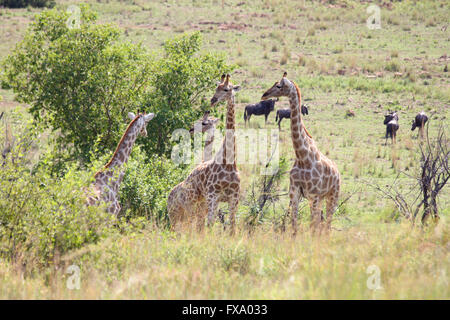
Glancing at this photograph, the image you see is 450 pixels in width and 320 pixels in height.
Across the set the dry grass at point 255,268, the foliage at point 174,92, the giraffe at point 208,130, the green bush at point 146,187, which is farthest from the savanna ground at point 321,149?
the foliage at point 174,92

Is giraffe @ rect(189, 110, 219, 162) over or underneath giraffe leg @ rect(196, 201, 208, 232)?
over

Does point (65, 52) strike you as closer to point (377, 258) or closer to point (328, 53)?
point (377, 258)

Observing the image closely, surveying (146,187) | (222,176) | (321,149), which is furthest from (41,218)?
(321,149)

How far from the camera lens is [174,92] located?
13.3 meters

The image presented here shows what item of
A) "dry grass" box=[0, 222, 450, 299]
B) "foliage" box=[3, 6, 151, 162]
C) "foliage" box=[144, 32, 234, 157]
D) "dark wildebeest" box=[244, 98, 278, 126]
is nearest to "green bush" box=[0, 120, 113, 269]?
"dry grass" box=[0, 222, 450, 299]

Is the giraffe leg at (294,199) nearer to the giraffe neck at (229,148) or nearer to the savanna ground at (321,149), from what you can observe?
the savanna ground at (321,149)

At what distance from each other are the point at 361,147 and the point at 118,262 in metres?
12.6

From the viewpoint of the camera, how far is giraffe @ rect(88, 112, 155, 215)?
880 centimetres

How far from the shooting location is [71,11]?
13.5 meters

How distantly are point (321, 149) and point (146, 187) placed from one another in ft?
26.5

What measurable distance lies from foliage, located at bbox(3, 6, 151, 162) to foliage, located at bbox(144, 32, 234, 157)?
463 millimetres

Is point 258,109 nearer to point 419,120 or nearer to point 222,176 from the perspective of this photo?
point 419,120

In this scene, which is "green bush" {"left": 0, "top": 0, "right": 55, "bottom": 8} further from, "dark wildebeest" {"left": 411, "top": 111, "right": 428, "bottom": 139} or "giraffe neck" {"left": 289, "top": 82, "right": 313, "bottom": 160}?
"giraffe neck" {"left": 289, "top": 82, "right": 313, "bottom": 160}

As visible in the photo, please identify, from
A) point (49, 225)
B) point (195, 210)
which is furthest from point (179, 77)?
point (49, 225)
